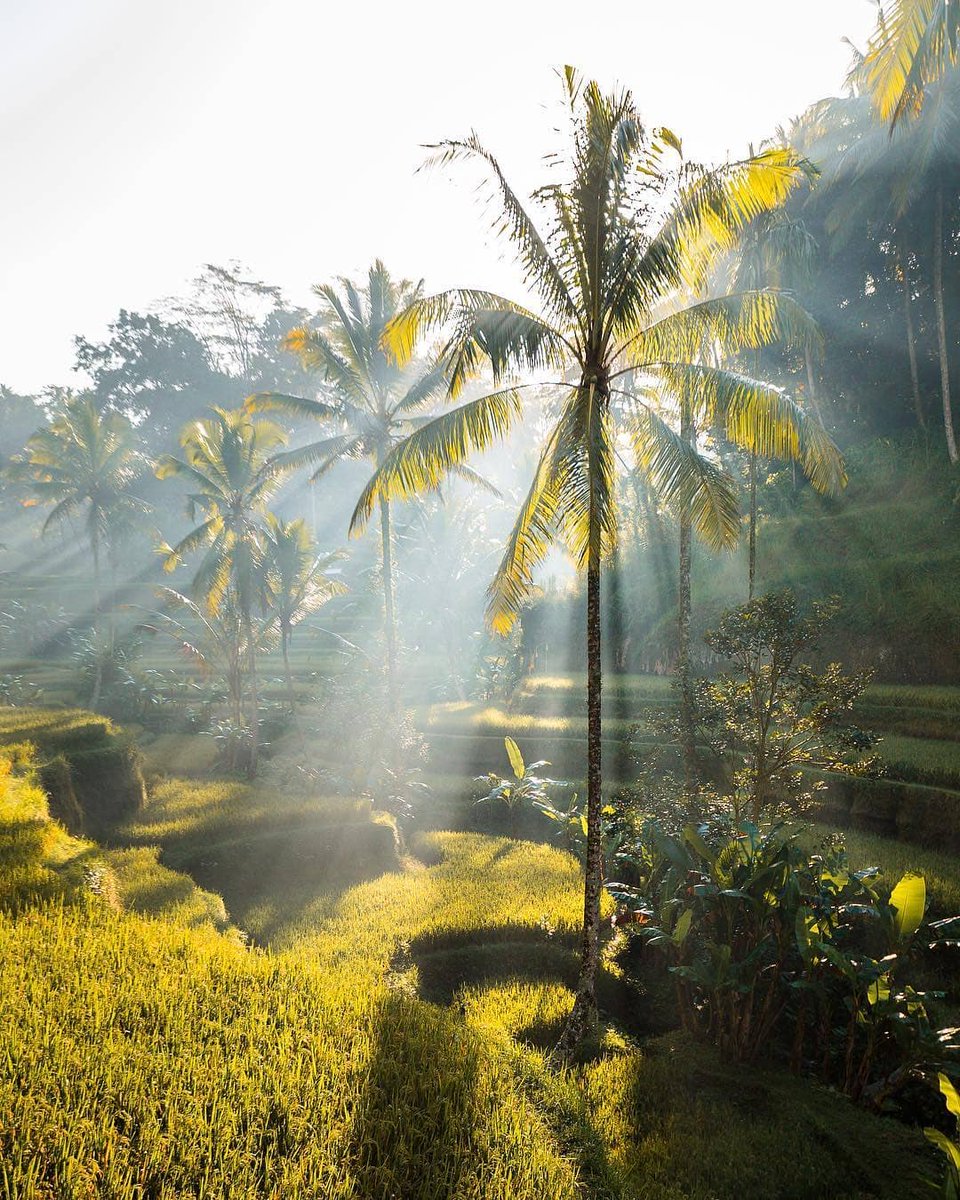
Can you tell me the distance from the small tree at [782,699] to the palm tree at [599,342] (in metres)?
2.06

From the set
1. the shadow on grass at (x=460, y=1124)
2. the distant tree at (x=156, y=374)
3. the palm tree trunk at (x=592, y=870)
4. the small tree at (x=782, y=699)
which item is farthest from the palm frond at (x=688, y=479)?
the distant tree at (x=156, y=374)

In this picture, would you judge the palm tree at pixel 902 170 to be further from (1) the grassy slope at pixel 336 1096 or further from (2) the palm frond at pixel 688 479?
(1) the grassy slope at pixel 336 1096

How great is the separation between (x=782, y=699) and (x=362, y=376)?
431 inches

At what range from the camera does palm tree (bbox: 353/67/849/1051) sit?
5.83 meters

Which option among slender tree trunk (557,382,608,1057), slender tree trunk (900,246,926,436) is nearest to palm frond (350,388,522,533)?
slender tree trunk (557,382,608,1057)

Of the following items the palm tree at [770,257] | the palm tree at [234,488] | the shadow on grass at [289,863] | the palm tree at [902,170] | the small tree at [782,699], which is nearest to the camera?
the small tree at [782,699]

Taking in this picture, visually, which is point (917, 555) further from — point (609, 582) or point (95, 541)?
point (95, 541)

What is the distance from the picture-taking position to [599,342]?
19.9 feet

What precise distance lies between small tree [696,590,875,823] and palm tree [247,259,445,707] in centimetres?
828

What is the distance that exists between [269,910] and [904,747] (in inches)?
434

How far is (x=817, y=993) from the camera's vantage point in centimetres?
599

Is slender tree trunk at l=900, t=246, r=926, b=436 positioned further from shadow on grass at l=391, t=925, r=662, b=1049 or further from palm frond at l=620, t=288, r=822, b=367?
shadow on grass at l=391, t=925, r=662, b=1049

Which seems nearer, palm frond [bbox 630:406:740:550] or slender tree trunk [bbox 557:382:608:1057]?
slender tree trunk [bbox 557:382:608:1057]

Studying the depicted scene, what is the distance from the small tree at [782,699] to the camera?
8102mm
